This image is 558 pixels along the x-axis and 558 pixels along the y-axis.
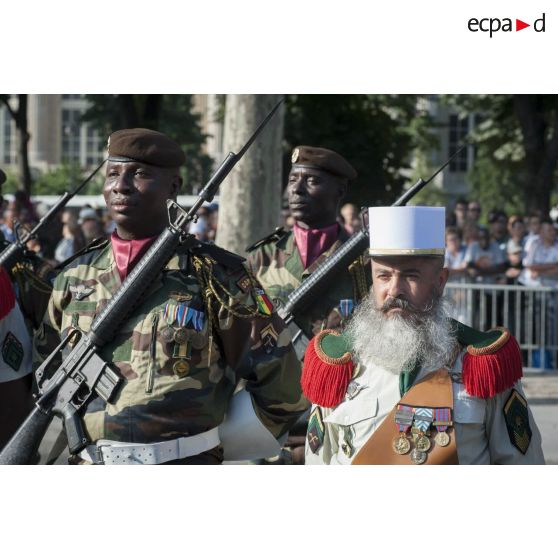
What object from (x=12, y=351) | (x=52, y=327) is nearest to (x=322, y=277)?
(x=12, y=351)

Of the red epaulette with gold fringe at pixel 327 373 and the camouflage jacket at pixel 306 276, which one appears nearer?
the red epaulette with gold fringe at pixel 327 373

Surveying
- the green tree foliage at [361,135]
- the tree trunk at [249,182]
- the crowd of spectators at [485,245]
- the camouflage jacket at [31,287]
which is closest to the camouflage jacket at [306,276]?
the camouflage jacket at [31,287]

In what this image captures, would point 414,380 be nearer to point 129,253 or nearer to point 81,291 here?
point 129,253

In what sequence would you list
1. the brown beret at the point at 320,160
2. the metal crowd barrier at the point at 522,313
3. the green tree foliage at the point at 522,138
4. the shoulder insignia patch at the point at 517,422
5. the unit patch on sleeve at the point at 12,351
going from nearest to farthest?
the shoulder insignia patch at the point at 517,422 → the unit patch on sleeve at the point at 12,351 → the brown beret at the point at 320,160 → the metal crowd barrier at the point at 522,313 → the green tree foliage at the point at 522,138

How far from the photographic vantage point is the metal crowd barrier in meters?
13.2

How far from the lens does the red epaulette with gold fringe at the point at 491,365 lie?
3.99 m

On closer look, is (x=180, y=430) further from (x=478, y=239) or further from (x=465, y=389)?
(x=478, y=239)

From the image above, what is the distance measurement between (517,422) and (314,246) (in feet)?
11.1

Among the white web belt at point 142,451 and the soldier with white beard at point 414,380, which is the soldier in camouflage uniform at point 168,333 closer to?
the white web belt at point 142,451

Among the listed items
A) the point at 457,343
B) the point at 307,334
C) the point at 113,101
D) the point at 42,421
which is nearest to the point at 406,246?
the point at 457,343

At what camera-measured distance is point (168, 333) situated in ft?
14.9

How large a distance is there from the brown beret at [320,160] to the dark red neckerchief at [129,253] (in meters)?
2.67

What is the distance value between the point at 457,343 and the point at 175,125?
34.6 metres

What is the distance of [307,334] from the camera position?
23.3 ft
